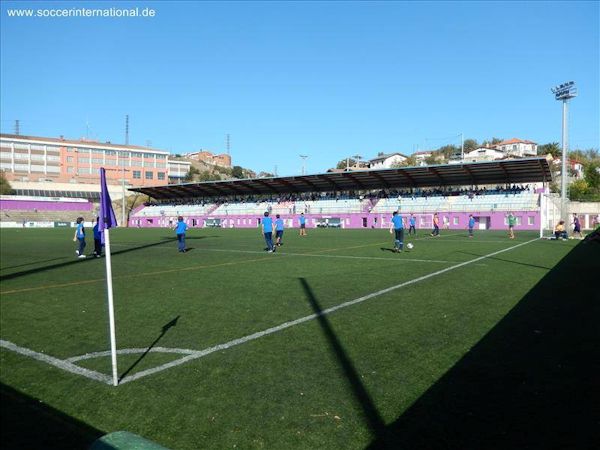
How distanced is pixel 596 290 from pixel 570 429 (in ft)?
25.3

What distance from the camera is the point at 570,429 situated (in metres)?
3.60

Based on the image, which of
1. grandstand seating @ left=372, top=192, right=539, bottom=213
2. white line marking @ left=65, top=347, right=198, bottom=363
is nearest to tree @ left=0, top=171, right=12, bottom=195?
grandstand seating @ left=372, top=192, right=539, bottom=213

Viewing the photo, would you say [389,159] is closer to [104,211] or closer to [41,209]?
[41,209]

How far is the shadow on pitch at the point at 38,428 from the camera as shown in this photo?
3613mm

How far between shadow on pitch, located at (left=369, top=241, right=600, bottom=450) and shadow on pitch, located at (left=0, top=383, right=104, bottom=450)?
2321 millimetres

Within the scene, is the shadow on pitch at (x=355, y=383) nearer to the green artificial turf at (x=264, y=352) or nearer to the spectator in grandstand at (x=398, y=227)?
the green artificial turf at (x=264, y=352)

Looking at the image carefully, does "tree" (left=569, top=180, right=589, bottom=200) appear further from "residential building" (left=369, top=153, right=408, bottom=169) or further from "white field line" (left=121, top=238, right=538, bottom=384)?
"white field line" (left=121, top=238, right=538, bottom=384)

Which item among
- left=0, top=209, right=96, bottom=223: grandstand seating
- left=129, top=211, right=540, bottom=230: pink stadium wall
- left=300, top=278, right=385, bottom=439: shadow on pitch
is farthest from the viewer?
left=0, top=209, right=96, bottom=223: grandstand seating

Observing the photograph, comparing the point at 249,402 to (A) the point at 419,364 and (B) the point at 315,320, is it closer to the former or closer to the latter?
(A) the point at 419,364

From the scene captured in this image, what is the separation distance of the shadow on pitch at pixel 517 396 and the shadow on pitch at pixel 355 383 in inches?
5.5

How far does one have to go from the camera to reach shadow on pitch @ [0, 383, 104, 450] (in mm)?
3613

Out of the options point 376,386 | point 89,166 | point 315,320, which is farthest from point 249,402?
point 89,166

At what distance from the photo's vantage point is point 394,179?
64.5 m

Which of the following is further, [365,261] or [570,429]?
[365,261]
